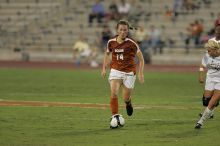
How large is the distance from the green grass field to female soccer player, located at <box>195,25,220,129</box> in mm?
368

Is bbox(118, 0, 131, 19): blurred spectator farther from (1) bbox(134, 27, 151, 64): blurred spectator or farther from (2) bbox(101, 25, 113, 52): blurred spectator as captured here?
(1) bbox(134, 27, 151, 64): blurred spectator

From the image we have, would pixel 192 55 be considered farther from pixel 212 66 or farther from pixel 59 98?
pixel 212 66

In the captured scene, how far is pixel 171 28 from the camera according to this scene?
135 ft

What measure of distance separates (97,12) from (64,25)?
277 cm

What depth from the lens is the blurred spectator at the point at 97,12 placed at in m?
41.9

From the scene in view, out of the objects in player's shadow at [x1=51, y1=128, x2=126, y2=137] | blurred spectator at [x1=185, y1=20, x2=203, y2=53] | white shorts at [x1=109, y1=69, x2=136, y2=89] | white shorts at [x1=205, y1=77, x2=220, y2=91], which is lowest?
blurred spectator at [x1=185, y1=20, x2=203, y2=53]

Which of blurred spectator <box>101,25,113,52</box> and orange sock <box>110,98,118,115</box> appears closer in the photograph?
orange sock <box>110,98,118,115</box>

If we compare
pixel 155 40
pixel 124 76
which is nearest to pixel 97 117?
pixel 124 76

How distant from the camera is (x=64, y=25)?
44.0 metres

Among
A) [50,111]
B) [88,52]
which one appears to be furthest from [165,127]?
[88,52]

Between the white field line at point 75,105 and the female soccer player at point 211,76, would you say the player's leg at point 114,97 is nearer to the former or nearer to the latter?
the female soccer player at point 211,76

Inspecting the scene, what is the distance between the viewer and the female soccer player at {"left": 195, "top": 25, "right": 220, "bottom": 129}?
1356 cm

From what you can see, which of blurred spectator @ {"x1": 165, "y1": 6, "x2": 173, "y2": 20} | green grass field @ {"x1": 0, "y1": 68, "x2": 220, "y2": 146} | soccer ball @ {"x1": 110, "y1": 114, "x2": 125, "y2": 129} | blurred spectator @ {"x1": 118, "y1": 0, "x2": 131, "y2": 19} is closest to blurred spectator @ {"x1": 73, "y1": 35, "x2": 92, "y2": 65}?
blurred spectator @ {"x1": 118, "y1": 0, "x2": 131, "y2": 19}

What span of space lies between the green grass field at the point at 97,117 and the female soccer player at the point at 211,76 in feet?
1.21
